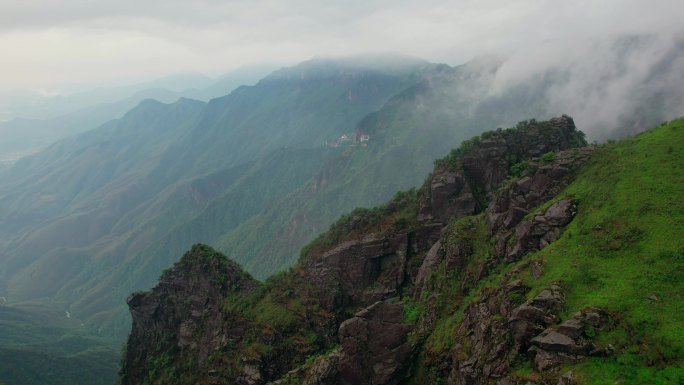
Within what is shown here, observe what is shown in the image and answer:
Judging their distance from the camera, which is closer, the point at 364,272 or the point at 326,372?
the point at 326,372

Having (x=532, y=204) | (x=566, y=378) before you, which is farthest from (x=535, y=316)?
(x=532, y=204)

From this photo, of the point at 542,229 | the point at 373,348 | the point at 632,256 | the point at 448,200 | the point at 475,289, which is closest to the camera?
the point at 632,256

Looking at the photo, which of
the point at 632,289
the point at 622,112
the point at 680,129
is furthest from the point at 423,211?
the point at 622,112

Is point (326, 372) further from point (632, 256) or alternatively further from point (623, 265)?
point (632, 256)

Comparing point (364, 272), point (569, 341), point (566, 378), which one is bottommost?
point (364, 272)

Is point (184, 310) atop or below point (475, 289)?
below

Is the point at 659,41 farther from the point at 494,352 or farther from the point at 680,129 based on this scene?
the point at 494,352

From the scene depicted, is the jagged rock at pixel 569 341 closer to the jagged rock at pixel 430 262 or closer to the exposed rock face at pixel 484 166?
the jagged rock at pixel 430 262

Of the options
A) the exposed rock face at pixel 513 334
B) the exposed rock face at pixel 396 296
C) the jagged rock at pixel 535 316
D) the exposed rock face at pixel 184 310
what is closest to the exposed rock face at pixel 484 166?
the exposed rock face at pixel 396 296
